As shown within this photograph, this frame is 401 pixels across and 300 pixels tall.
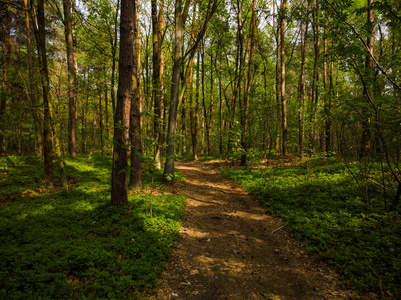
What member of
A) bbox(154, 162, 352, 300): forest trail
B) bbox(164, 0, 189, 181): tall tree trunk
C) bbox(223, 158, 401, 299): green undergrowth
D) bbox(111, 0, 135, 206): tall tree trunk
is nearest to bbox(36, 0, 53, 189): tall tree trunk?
bbox(111, 0, 135, 206): tall tree trunk

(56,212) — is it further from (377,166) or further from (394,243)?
(377,166)

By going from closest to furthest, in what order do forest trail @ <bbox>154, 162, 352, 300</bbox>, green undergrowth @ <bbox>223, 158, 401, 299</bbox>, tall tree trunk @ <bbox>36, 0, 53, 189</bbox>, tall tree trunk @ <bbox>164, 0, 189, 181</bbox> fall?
forest trail @ <bbox>154, 162, 352, 300</bbox> < green undergrowth @ <bbox>223, 158, 401, 299</bbox> < tall tree trunk @ <bbox>36, 0, 53, 189</bbox> < tall tree trunk @ <bbox>164, 0, 189, 181</bbox>

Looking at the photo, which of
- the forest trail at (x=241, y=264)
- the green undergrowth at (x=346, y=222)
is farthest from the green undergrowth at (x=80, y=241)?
the green undergrowth at (x=346, y=222)

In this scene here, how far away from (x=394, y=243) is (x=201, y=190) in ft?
22.2

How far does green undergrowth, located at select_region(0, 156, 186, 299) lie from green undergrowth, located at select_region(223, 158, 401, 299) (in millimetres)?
3680

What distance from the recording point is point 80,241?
410 cm

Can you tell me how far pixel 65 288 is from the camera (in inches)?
117

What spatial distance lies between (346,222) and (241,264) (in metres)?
3.20

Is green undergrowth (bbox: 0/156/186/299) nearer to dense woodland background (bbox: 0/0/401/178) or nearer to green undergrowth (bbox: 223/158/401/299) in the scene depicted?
dense woodland background (bbox: 0/0/401/178)

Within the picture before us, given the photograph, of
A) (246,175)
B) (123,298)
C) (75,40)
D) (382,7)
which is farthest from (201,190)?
(75,40)

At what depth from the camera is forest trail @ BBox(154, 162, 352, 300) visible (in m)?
3.41

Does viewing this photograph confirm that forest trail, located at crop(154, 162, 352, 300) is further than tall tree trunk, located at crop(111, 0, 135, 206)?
No

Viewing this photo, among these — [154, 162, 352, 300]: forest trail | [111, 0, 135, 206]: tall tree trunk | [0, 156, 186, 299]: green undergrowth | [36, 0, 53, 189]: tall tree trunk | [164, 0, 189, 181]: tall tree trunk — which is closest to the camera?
[0, 156, 186, 299]: green undergrowth

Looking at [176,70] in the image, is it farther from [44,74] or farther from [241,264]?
[241,264]
